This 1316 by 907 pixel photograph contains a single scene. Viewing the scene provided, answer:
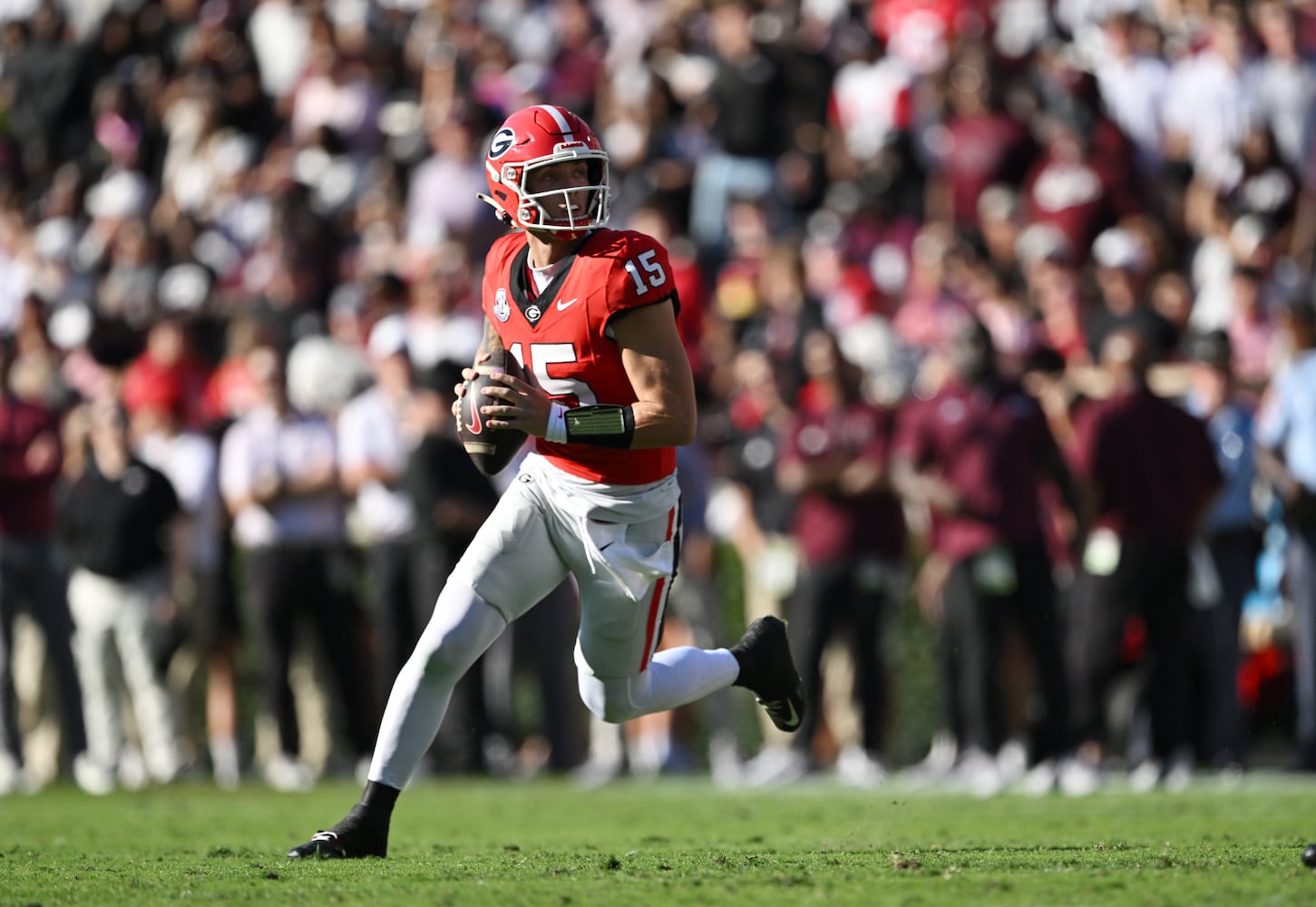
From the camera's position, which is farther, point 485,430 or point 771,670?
point 771,670

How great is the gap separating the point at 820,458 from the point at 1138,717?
7.69 feet

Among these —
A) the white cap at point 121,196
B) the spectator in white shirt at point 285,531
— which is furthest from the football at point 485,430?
the white cap at point 121,196

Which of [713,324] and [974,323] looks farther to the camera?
[713,324]

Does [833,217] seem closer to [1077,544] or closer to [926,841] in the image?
[1077,544]

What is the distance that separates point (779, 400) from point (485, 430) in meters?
A: 5.99

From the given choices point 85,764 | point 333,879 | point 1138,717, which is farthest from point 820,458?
point 333,879

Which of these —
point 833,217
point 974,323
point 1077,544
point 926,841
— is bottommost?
point 926,841

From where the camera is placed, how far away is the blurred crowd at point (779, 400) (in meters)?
11.4

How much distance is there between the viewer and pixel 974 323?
1148 centimetres

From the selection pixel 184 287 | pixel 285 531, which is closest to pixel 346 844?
pixel 285 531

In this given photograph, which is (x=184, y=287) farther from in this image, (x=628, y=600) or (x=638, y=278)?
(x=638, y=278)

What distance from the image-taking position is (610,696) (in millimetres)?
7062

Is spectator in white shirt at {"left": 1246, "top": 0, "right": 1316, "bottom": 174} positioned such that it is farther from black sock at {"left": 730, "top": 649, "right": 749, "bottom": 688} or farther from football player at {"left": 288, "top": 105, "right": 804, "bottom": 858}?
football player at {"left": 288, "top": 105, "right": 804, "bottom": 858}

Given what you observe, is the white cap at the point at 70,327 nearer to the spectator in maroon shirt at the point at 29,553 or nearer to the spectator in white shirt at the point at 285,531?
the spectator in maroon shirt at the point at 29,553
